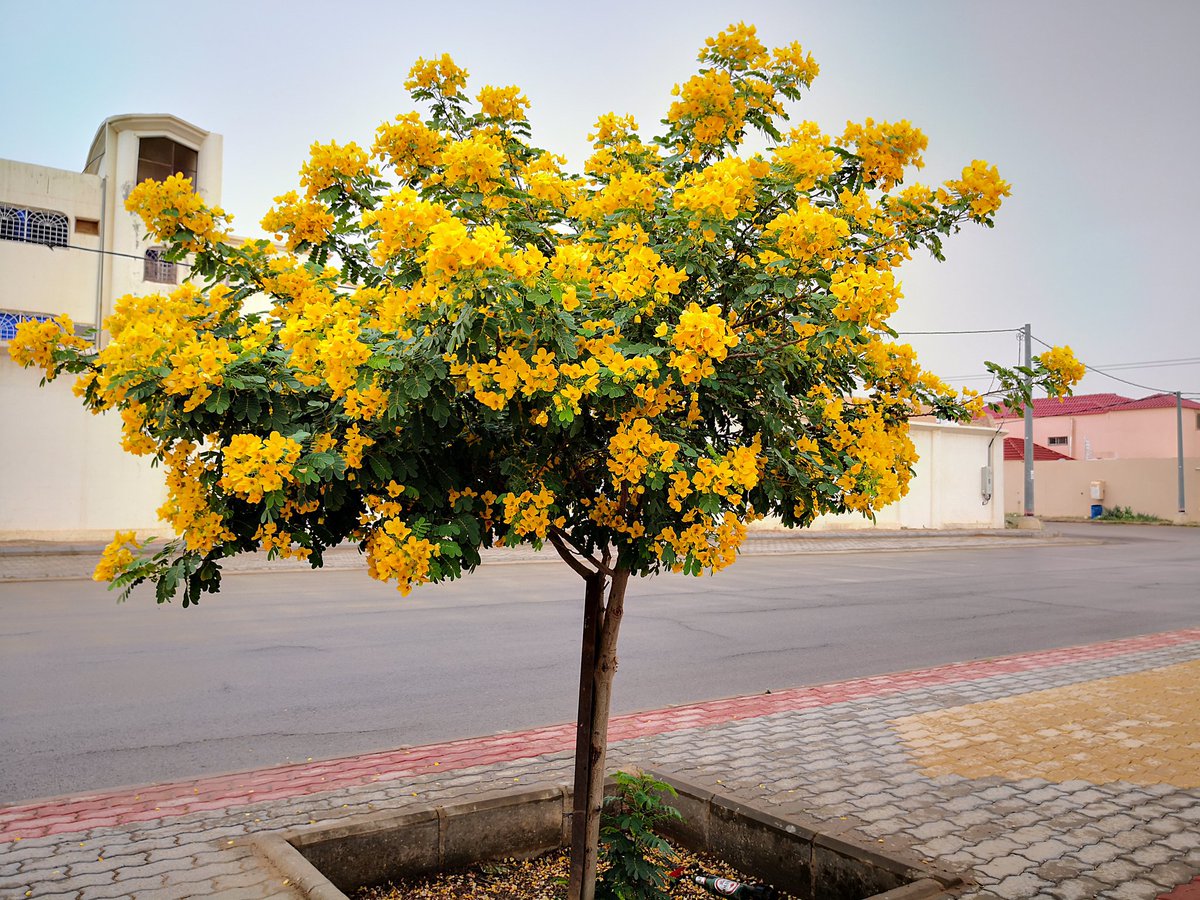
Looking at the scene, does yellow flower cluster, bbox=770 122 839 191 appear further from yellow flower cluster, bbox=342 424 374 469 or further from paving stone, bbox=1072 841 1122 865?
paving stone, bbox=1072 841 1122 865

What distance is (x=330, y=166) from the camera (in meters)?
3.65

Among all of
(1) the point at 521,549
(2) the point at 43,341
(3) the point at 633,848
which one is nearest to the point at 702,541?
(3) the point at 633,848

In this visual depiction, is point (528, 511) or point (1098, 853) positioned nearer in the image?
point (528, 511)

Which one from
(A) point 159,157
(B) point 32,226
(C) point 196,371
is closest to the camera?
(C) point 196,371

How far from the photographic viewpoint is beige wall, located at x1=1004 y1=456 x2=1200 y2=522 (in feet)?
149

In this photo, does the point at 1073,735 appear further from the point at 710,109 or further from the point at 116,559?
the point at 116,559

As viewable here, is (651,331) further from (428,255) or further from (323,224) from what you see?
(323,224)

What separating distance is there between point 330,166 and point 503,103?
2.36 ft

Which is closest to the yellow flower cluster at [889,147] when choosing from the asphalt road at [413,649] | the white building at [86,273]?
the asphalt road at [413,649]

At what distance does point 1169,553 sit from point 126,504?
2520cm

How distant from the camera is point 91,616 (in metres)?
11.4

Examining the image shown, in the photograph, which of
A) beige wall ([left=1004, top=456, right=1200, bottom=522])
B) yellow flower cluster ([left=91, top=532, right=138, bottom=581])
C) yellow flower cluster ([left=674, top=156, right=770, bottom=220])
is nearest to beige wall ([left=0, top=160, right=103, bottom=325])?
yellow flower cluster ([left=91, top=532, right=138, bottom=581])

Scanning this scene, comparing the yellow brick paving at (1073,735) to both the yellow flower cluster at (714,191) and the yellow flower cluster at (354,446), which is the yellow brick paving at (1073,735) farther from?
the yellow flower cluster at (354,446)

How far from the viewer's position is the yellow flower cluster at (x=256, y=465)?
2.42 metres
